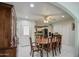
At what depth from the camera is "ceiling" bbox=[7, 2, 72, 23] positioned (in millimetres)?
2172

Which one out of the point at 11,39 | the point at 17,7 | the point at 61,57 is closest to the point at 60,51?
the point at 61,57

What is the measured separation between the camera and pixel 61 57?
2160 millimetres

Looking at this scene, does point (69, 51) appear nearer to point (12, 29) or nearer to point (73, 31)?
point (73, 31)

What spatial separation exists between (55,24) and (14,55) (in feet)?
1.96

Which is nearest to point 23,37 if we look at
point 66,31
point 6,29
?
A: point 6,29

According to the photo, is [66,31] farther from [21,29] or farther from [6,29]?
[6,29]

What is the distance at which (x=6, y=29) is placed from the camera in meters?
2.16

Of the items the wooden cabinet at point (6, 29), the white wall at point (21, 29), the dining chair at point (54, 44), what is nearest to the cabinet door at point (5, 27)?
the wooden cabinet at point (6, 29)

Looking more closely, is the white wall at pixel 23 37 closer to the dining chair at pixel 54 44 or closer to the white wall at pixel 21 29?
the white wall at pixel 21 29

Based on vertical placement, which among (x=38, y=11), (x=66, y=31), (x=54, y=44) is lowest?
(x=54, y=44)

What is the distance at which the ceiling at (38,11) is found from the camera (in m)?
2.17

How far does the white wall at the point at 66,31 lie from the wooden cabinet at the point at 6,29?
51 cm

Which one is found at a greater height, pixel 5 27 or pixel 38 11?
pixel 38 11

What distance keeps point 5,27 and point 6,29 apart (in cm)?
3
